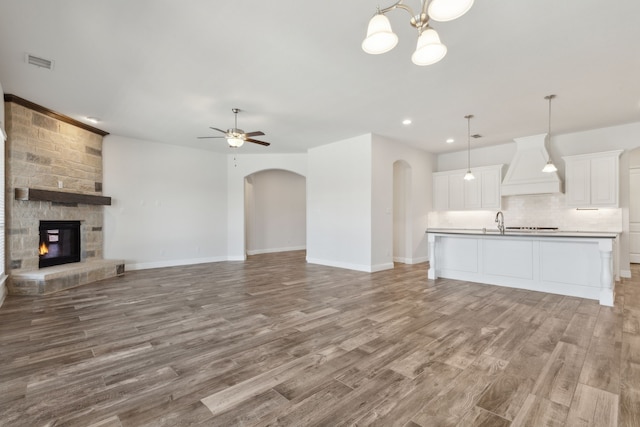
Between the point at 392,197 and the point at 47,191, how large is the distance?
6.72m

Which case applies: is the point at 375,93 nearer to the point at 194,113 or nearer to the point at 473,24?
the point at 473,24

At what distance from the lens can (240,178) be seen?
8477 millimetres

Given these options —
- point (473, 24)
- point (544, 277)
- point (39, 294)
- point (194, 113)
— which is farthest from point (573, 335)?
point (39, 294)

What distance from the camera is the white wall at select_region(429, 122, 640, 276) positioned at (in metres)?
5.79

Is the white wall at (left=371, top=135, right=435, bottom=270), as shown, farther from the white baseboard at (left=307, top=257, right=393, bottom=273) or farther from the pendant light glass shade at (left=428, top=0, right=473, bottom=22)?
the pendant light glass shade at (left=428, top=0, right=473, bottom=22)

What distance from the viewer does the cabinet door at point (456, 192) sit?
7840 mm

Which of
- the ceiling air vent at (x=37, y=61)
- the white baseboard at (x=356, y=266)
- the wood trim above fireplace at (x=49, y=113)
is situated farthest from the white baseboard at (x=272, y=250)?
the ceiling air vent at (x=37, y=61)

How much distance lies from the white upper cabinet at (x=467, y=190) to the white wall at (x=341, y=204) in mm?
2892

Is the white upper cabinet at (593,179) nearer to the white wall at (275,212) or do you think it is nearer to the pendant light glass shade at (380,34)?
the pendant light glass shade at (380,34)

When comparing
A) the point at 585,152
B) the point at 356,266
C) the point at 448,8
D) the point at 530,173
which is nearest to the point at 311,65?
the point at 448,8

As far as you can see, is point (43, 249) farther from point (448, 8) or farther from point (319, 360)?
point (448, 8)

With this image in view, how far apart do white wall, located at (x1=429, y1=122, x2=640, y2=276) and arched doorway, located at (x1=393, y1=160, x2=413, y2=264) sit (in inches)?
73.8

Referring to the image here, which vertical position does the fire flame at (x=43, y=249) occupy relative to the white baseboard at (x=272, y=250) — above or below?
above

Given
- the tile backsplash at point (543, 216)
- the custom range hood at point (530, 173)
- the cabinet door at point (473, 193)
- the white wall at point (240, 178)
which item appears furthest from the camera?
the white wall at point (240, 178)
